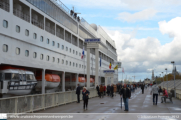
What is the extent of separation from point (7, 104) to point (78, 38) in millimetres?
41564

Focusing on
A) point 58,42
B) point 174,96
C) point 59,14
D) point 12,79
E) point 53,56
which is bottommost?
point 174,96

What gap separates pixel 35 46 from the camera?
3038 centimetres

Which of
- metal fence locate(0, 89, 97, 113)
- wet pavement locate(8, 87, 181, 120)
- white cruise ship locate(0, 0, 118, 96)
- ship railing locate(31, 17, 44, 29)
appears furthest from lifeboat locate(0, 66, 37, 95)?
ship railing locate(31, 17, 44, 29)

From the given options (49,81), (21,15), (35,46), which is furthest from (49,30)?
(21,15)

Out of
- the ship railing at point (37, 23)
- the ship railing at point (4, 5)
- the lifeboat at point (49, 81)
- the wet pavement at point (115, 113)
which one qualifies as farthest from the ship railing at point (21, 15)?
the wet pavement at point (115, 113)

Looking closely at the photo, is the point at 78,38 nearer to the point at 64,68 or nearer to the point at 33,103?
the point at 64,68

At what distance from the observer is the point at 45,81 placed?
34.1 meters

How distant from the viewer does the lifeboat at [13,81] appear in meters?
22.9

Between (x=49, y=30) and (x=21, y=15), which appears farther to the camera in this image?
(x=49, y=30)

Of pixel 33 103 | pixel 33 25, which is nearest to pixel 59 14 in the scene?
pixel 33 25

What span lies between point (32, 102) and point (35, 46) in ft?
57.3

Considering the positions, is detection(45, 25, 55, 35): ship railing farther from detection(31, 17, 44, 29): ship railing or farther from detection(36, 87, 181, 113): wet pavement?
detection(36, 87, 181, 113): wet pavement

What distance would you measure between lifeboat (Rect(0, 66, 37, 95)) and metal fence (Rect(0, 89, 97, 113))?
6694mm

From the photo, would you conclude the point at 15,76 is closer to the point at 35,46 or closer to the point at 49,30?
the point at 35,46
